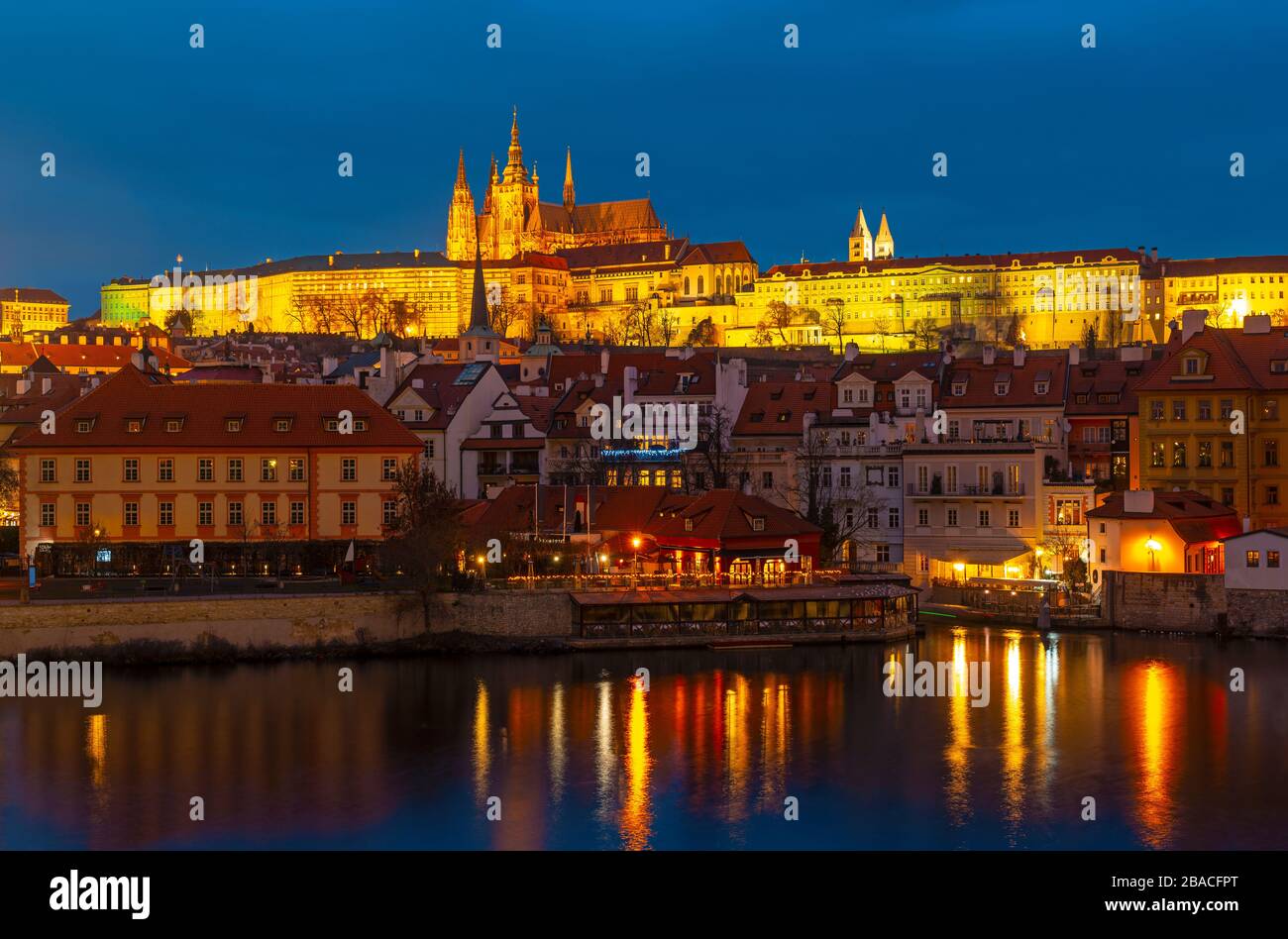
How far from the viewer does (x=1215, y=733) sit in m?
33.2

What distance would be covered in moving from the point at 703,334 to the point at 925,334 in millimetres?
24091

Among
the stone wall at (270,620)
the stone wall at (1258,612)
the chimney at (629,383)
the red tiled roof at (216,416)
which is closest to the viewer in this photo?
the stone wall at (270,620)

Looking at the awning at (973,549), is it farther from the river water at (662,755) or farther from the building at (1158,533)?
the river water at (662,755)

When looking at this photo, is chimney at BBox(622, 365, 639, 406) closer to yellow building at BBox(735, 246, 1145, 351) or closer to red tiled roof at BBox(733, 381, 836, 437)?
red tiled roof at BBox(733, 381, 836, 437)

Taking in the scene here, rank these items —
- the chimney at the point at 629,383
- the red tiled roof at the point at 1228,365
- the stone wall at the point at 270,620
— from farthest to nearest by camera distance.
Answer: the chimney at the point at 629,383
the red tiled roof at the point at 1228,365
the stone wall at the point at 270,620

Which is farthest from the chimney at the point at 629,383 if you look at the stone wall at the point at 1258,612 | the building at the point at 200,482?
the stone wall at the point at 1258,612

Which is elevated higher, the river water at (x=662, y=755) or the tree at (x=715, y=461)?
the tree at (x=715, y=461)

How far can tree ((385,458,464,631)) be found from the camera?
42719 millimetres

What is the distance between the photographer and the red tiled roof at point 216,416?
4862 cm

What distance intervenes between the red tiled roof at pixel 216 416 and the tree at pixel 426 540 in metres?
2.84

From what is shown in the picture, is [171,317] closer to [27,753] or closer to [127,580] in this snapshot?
[127,580]

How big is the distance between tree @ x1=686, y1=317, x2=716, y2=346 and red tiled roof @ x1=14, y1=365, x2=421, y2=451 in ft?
429

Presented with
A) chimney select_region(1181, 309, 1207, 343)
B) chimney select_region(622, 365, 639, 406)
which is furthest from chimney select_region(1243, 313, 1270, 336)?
chimney select_region(622, 365, 639, 406)
